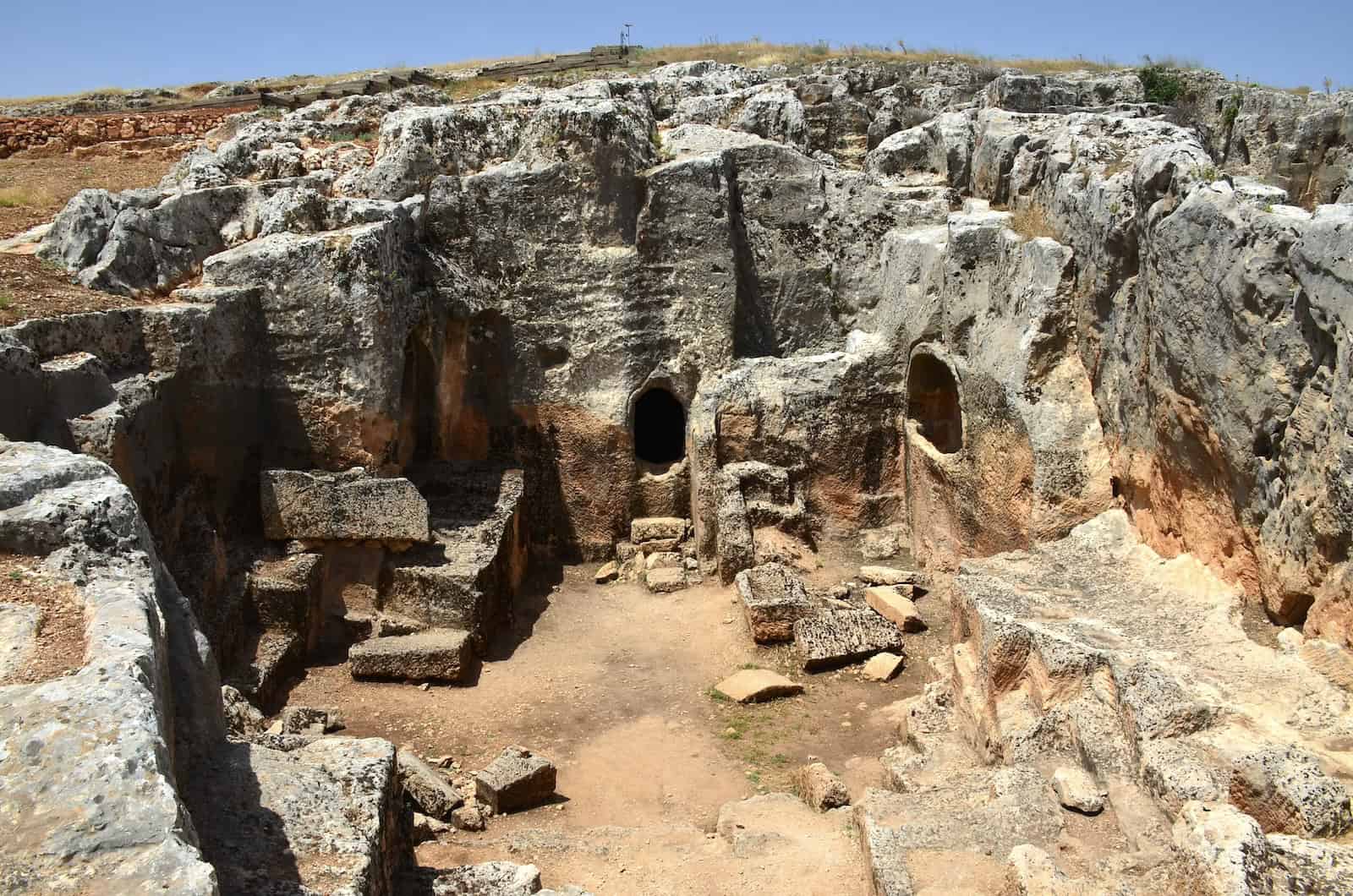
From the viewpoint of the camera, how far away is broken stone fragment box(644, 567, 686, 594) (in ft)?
40.2

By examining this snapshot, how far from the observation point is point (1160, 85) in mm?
20656

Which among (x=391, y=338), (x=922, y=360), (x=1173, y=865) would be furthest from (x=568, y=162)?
(x=1173, y=865)

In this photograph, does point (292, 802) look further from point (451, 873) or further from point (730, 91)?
point (730, 91)

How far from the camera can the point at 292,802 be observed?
4.79 meters

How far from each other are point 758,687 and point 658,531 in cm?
356

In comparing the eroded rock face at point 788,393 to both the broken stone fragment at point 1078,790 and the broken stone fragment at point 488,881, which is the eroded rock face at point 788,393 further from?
the broken stone fragment at point 488,881

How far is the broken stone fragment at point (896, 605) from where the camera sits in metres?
10.7

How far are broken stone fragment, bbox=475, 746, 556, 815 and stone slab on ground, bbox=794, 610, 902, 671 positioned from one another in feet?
9.28

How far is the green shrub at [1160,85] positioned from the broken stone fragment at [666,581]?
534 inches

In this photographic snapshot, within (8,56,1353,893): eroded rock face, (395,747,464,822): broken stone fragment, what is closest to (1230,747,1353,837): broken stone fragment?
(8,56,1353,893): eroded rock face

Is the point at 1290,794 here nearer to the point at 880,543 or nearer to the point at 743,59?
the point at 880,543

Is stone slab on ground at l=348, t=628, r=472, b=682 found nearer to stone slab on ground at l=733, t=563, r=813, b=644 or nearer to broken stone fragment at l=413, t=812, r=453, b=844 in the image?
broken stone fragment at l=413, t=812, r=453, b=844

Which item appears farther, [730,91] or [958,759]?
[730,91]

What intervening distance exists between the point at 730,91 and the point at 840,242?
4338 mm
